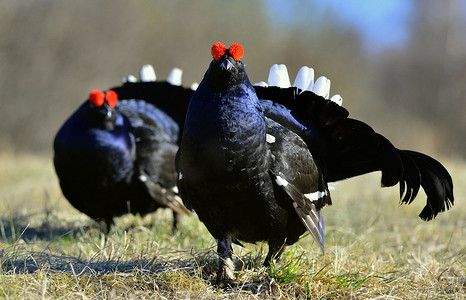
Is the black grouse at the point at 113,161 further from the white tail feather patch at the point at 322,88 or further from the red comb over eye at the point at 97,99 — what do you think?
the white tail feather patch at the point at 322,88

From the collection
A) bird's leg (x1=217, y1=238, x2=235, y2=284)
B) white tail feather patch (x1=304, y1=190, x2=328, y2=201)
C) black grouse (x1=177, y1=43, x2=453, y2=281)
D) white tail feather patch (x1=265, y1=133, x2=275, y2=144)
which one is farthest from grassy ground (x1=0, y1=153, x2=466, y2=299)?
white tail feather patch (x1=265, y1=133, x2=275, y2=144)

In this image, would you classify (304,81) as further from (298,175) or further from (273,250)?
(273,250)

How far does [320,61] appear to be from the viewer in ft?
55.1

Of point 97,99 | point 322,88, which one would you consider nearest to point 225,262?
point 322,88

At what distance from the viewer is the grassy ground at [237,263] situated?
2391 mm

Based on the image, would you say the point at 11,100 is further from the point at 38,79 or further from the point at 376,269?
the point at 376,269

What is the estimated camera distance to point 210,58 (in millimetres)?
13398

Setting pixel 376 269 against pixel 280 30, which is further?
pixel 280 30

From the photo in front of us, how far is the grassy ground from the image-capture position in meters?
2.39

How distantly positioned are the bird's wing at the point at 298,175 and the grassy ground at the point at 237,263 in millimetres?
247

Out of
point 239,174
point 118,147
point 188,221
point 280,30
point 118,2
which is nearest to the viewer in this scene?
point 239,174

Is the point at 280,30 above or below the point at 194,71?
above

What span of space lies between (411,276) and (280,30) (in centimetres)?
1444

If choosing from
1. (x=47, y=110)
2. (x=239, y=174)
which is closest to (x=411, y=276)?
(x=239, y=174)
